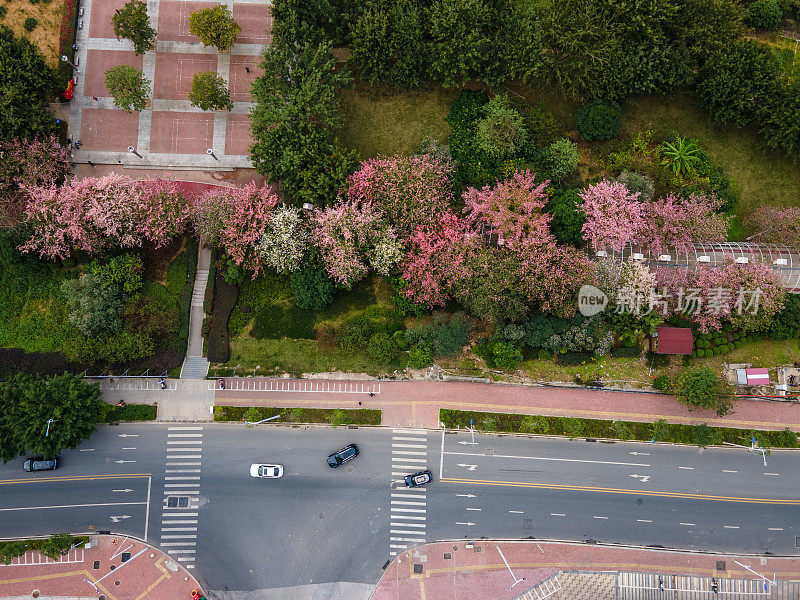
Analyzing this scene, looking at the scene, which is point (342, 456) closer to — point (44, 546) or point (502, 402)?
point (502, 402)

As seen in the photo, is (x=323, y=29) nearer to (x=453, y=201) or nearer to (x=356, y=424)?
(x=453, y=201)

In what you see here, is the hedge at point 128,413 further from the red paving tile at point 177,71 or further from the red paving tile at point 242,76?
the red paving tile at point 242,76

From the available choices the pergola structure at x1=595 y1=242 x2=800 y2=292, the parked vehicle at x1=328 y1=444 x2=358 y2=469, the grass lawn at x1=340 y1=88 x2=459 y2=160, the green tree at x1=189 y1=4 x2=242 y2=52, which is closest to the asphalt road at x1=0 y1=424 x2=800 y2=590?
the parked vehicle at x1=328 y1=444 x2=358 y2=469

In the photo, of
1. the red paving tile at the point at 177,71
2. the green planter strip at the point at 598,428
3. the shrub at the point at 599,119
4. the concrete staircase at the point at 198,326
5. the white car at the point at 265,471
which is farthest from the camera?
the red paving tile at the point at 177,71

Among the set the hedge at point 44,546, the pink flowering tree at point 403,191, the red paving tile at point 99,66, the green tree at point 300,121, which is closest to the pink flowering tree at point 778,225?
the pink flowering tree at point 403,191

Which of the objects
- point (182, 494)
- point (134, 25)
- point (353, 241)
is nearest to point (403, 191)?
point (353, 241)
